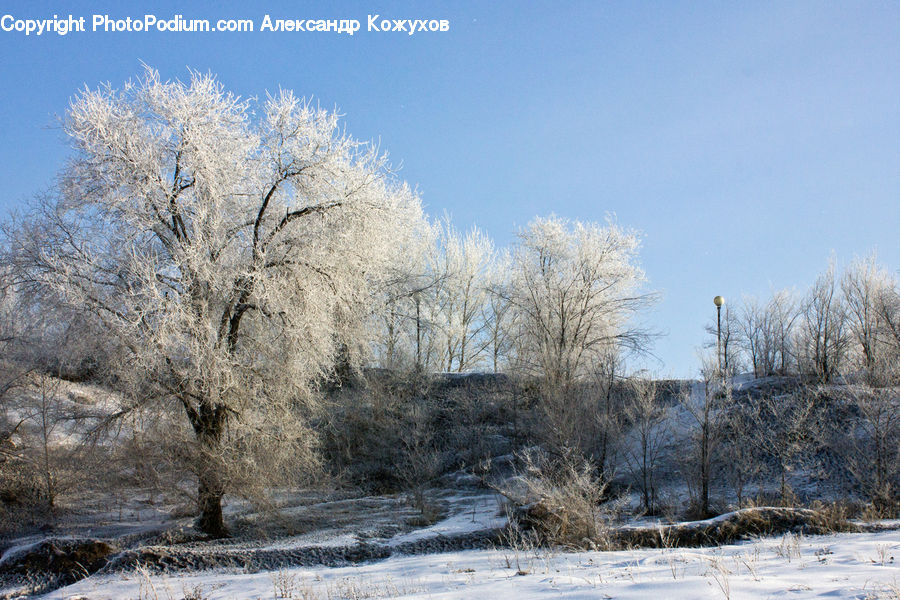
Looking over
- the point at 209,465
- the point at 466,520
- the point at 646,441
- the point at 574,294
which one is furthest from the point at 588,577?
the point at 574,294

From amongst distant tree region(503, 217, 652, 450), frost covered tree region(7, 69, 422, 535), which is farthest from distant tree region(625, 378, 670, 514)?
frost covered tree region(7, 69, 422, 535)

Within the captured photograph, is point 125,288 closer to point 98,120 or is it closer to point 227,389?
point 227,389

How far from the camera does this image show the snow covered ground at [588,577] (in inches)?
220

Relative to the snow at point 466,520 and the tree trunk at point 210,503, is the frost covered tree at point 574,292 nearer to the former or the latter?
the snow at point 466,520

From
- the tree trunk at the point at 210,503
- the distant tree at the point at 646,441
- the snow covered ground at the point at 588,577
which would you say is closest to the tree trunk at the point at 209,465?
the tree trunk at the point at 210,503

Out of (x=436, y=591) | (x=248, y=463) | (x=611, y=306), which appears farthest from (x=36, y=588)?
(x=611, y=306)

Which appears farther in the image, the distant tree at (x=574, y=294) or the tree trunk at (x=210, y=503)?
the distant tree at (x=574, y=294)

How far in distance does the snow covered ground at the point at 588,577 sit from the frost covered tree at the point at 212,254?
12.2 feet

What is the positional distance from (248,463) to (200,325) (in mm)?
3009

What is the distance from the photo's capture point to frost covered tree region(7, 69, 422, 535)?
11.5 m

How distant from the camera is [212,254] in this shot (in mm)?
12766

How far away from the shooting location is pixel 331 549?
1100 centimetres

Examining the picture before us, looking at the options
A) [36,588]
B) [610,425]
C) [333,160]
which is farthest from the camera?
[610,425]

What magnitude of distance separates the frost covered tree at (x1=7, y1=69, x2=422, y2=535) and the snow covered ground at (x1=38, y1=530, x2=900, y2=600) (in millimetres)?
3705
